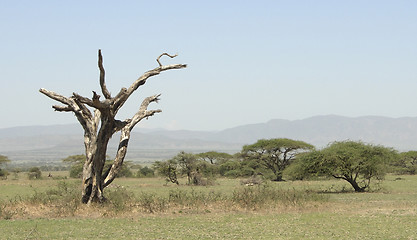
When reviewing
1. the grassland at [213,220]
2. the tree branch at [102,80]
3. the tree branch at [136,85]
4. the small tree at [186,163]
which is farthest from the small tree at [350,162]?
the tree branch at [102,80]

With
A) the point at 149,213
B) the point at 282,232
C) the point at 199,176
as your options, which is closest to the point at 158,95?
the point at 149,213

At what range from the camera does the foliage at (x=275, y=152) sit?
200ft

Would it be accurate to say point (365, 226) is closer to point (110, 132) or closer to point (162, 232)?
point (162, 232)

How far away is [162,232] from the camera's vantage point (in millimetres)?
17672

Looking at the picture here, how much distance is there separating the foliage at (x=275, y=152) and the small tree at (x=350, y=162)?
2112cm

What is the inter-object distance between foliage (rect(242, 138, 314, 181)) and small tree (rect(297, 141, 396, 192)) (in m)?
21.1

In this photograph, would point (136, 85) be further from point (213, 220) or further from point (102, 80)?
point (213, 220)

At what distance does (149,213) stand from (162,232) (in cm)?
441

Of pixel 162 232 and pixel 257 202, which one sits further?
pixel 257 202

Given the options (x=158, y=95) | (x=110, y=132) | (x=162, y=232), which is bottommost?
(x=162, y=232)

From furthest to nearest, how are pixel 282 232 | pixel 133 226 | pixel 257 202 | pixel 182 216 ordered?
1. pixel 257 202
2. pixel 182 216
3. pixel 133 226
4. pixel 282 232

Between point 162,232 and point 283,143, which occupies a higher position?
point 283,143

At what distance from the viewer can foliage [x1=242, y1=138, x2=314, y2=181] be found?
61062 mm

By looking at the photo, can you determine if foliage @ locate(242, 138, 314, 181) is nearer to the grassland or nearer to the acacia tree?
the grassland
